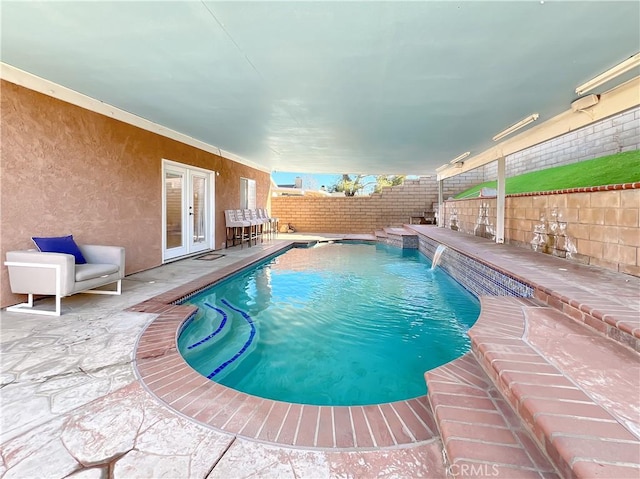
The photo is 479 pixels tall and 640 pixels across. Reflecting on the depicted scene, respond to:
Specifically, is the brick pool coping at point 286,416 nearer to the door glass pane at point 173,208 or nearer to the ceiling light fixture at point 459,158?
the door glass pane at point 173,208

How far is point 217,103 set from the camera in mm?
4715

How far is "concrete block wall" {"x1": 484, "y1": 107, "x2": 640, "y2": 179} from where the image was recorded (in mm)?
6254

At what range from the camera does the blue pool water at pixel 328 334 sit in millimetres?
2658

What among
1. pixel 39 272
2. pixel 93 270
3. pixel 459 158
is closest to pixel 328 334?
pixel 93 270

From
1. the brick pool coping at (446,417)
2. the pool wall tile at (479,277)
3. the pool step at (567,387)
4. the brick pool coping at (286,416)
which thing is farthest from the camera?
the pool wall tile at (479,277)

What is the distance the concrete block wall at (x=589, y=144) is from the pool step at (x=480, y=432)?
177 inches

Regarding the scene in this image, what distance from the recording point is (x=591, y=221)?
4562 millimetres

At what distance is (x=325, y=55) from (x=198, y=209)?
5934 mm

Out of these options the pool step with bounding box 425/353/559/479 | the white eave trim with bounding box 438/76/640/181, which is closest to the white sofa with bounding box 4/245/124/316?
the pool step with bounding box 425/353/559/479

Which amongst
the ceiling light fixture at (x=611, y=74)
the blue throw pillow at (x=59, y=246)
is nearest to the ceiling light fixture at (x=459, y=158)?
the ceiling light fixture at (x=611, y=74)

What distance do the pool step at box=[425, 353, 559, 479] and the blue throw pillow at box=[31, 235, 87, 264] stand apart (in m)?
4.35

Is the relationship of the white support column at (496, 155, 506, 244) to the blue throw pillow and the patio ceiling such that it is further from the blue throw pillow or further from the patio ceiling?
the blue throw pillow

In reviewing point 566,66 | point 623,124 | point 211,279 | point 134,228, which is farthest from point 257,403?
point 623,124

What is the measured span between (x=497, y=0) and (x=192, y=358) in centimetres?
378
